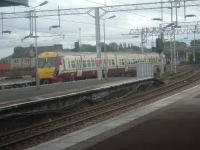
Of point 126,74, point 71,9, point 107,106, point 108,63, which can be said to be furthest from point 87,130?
point 126,74

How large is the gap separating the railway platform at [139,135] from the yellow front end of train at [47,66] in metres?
29.4

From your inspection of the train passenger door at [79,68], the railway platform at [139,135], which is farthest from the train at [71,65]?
the railway platform at [139,135]

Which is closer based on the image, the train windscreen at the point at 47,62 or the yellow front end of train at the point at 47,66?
the yellow front end of train at the point at 47,66

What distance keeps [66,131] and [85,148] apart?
18.7ft

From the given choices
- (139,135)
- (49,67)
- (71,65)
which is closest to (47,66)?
(49,67)

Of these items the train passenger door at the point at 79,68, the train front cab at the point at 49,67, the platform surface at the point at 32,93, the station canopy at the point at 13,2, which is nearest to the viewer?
the station canopy at the point at 13,2

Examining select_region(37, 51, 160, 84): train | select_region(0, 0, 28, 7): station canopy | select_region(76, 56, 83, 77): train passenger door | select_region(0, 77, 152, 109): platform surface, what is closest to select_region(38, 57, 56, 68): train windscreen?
select_region(37, 51, 160, 84): train

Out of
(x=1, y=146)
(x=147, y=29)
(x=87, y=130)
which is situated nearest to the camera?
(x=1, y=146)

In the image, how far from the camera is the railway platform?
43.2 ft

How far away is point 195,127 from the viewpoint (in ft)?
54.3

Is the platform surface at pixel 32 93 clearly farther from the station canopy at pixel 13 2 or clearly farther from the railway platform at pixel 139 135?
→ the railway platform at pixel 139 135

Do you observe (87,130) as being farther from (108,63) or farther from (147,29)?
(147,29)

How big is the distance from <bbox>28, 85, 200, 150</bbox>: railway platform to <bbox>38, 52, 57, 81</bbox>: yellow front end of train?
29.4 meters

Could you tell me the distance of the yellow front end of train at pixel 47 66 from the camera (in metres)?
50.8
